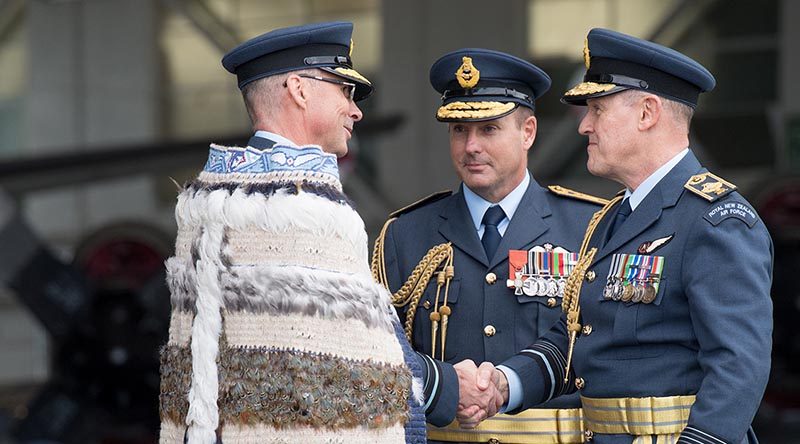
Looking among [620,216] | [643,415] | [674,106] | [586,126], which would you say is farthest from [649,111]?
[643,415]

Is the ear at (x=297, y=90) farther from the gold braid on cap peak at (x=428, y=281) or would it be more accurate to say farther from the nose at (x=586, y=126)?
the gold braid on cap peak at (x=428, y=281)

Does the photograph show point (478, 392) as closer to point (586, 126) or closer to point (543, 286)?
point (543, 286)

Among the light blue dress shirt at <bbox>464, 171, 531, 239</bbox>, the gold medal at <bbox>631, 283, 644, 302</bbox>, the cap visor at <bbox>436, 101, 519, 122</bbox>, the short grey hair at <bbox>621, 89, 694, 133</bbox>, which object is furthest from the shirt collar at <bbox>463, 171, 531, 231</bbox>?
the gold medal at <bbox>631, 283, 644, 302</bbox>

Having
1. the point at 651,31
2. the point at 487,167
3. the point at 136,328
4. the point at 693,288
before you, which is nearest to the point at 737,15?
the point at 651,31

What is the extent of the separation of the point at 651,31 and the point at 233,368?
39.5 feet

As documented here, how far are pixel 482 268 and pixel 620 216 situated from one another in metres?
0.61

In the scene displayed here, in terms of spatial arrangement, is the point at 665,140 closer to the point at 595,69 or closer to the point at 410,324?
the point at 595,69

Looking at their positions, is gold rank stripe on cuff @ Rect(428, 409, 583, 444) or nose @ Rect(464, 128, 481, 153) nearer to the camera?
gold rank stripe on cuff @ Rect(428, 409, 583, 444)

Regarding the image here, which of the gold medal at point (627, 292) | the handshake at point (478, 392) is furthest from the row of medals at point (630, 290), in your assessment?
the handshake at point (478, 392)

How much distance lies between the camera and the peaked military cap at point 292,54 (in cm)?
264

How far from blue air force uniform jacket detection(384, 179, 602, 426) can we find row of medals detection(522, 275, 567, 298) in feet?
0.06

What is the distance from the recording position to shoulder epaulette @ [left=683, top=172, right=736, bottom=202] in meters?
2.65

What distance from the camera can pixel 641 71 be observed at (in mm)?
2812

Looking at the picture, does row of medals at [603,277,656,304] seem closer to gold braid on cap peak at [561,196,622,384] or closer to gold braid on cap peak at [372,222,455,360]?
gold braid on cap peak at [561,196,622,384]
